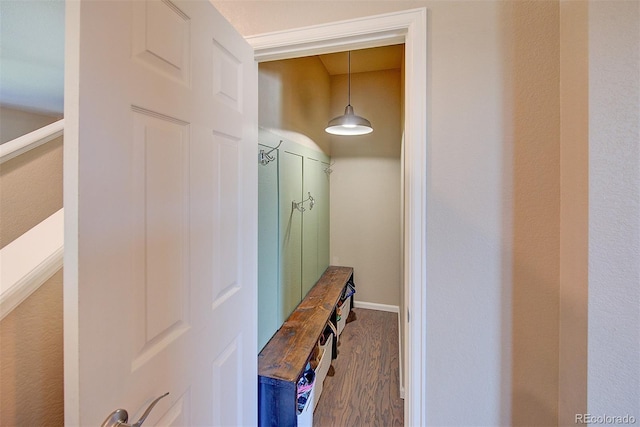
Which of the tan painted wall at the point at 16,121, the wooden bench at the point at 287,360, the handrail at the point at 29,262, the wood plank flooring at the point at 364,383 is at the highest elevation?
the tan painted wall at the point at 16,121

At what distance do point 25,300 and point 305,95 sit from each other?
234 cm

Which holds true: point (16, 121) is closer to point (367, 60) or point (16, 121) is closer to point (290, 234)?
point (290, 234)

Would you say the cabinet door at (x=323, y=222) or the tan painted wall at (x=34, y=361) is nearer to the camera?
the tan painted wall at (x=34, y=361)

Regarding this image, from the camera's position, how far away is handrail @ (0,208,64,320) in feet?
2.07

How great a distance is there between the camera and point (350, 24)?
1.08 meters

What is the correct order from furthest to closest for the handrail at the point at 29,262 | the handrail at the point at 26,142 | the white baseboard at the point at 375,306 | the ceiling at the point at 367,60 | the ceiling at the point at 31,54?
the white baseboard at the point at 375,306 → the ceiling at the point at 367,60 → the ceiling at the point at 31,54 → the handrail at the point at 26,142 → the handrail at the point at 29,262

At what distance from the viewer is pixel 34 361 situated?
70 centimetres

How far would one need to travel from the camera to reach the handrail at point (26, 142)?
906mm

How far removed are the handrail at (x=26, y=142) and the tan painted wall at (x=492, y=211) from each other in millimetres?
1329

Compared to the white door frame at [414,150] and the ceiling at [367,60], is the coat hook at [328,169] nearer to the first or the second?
the ceiling at [367,60]

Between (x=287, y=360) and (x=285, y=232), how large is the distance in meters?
0.86

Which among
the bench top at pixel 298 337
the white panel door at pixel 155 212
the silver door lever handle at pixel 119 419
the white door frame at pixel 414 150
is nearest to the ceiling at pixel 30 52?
the white panel door at pixel 155 212

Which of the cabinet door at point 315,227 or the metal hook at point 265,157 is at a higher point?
the metal hook at point 265,157
